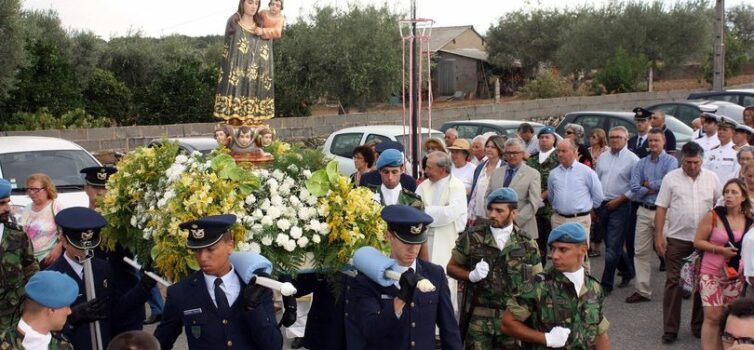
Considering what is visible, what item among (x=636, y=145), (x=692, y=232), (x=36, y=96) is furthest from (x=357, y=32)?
(x=692, y=232)

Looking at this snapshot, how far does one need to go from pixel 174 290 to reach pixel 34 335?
80cm

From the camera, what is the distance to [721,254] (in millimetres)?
8031

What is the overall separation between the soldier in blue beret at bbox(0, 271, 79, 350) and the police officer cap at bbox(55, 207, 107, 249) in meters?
1.19

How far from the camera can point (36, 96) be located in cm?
2745

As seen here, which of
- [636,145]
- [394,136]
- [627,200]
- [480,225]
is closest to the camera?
[480,225]

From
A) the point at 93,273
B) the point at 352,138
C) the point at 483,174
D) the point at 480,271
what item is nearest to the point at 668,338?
the point at 483,174

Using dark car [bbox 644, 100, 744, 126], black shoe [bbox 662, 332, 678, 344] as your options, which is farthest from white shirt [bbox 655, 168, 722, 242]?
dark car [bbox 644, 100, 744, 126]

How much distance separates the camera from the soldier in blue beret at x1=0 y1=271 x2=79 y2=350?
4602 millimetres

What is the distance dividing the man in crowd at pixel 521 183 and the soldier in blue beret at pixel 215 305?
5267 mm

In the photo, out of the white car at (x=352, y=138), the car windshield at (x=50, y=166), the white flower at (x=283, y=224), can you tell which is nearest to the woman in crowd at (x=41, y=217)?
the white flower at (x=283, y=224)

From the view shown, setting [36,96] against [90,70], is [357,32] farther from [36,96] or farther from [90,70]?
[36,96]

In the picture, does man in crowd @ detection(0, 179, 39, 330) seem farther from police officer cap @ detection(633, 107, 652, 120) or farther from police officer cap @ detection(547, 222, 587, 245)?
police officer cap @ detection(633, 107, 652, 120)

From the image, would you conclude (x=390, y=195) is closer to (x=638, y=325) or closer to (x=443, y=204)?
(x=443, y=204)

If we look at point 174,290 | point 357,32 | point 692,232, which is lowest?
point 692,232
